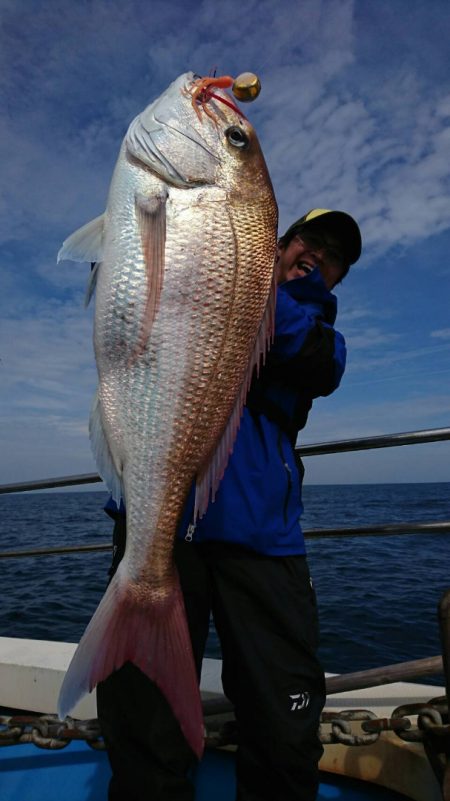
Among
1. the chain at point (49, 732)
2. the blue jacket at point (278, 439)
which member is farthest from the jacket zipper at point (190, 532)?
the chain at point (49, 732)

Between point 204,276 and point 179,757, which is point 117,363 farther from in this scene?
point 179,757

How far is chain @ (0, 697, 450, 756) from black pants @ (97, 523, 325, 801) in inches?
15.6

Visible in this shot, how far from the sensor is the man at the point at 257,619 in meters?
1.71

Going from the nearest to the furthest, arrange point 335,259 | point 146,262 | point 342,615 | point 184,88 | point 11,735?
point 146,262
point 184,88
point 11,735
point 335,259
point 342,615

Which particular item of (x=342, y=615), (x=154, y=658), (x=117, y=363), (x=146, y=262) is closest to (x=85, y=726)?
(x=154, y=658)

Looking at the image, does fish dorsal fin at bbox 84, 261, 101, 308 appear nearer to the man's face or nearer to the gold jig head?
the gold jig head

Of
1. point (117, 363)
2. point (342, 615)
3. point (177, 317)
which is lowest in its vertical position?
point (342, 615)

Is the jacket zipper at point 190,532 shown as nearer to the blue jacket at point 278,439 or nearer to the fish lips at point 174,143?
the blue jacket at point 278,439

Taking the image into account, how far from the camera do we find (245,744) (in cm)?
177

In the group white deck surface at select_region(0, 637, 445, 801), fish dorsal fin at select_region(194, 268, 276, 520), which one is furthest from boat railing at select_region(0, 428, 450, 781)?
fish dorsal fin at select_region(194, 268, 276, 520)

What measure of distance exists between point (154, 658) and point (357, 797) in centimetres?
157

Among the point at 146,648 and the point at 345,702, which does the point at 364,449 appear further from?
the point at 146,648

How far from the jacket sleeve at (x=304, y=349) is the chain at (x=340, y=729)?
1.47 meters

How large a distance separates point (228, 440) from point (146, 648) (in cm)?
67
